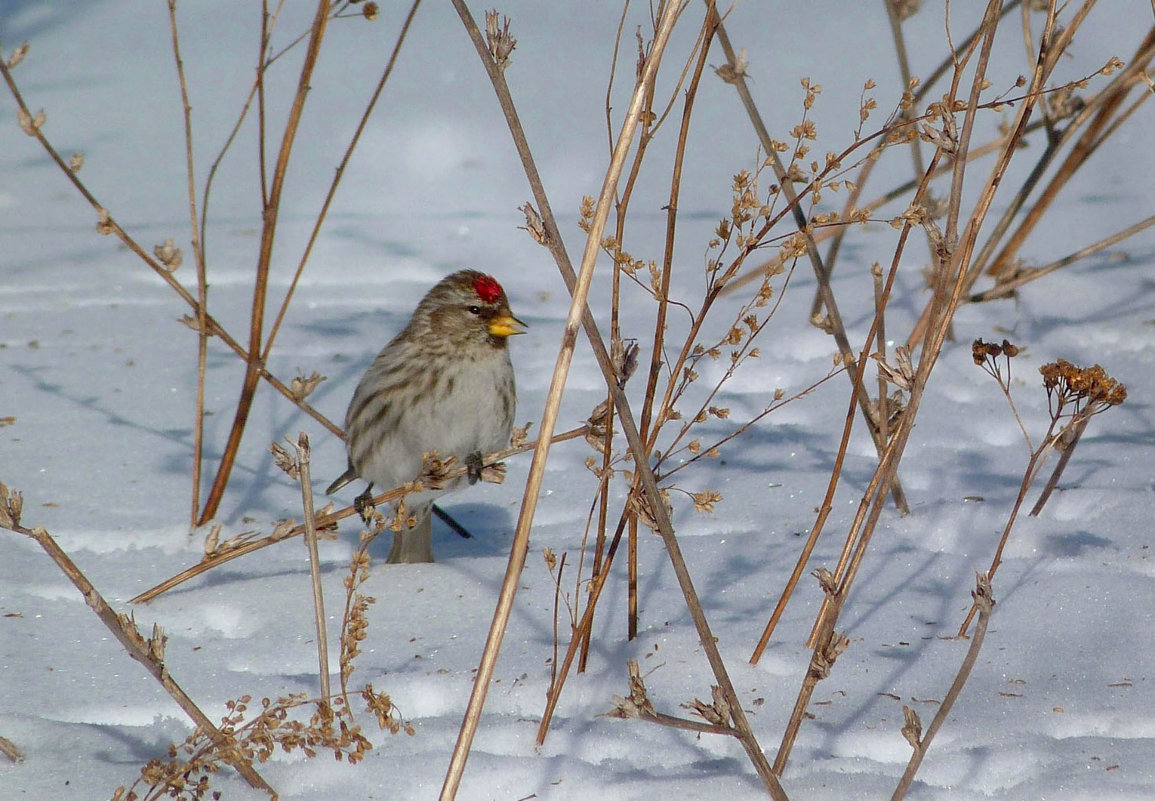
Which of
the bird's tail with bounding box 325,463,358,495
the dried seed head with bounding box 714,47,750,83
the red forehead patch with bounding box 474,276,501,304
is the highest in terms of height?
the dried seed head with bounding box 714,47,750,83

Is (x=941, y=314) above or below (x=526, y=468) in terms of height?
above

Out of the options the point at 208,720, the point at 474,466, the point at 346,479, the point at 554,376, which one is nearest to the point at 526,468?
the point at 346,479

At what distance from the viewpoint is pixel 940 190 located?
219 inches

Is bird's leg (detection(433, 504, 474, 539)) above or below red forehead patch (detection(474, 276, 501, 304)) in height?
below

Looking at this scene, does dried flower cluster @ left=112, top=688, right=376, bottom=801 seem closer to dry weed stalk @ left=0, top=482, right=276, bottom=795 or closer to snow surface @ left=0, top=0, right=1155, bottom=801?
dry weed stalk @ left=0, top=482, right=276, bottom=795

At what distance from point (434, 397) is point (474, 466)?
111cm

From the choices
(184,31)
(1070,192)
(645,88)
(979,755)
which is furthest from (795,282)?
(184,31)

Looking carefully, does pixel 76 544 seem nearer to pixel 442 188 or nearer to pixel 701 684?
pixel 701 684

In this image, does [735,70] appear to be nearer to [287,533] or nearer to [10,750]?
[287,533]

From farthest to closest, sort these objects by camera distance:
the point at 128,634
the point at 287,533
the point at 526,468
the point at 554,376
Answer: the point at 526,468 → the point at 287,533 → the point at 128,634 → the point at 554,376

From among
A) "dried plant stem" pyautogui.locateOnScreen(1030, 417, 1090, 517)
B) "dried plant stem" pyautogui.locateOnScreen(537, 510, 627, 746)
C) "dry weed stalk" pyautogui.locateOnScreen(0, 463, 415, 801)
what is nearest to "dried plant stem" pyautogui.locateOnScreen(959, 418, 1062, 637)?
"dried plant stem" pyautogui.locateOnScreen(1030, 417, 1090, 517)

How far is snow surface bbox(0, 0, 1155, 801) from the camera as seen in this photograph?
2.18m

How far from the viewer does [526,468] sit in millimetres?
3754

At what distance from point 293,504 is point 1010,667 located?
1.92 metres
